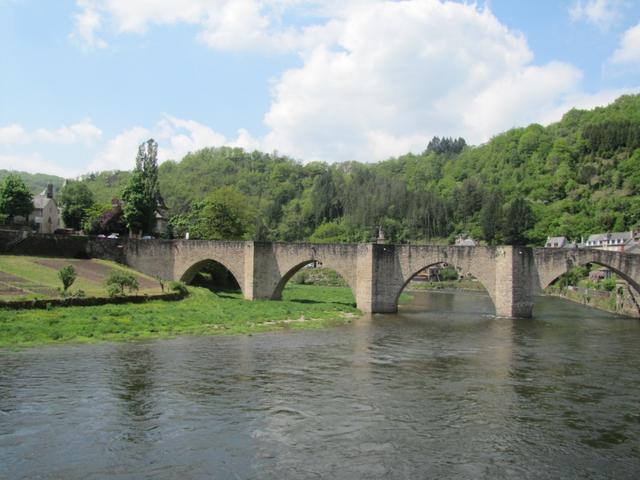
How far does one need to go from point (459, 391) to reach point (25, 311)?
20683mm

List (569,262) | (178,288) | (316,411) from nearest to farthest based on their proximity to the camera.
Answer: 1. (316,411)
2. (569,262)
3. (178,288)

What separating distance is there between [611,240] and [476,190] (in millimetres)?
36405

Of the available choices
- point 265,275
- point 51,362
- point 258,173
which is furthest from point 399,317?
point 258,173

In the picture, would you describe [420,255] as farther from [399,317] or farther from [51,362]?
[51,362]

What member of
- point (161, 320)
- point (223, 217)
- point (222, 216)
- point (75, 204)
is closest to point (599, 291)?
point (223, 217)

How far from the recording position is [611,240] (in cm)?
8600

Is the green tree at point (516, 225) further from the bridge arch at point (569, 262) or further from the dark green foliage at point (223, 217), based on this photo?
the bridge arch at point (569, 262)

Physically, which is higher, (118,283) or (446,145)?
(446,145)

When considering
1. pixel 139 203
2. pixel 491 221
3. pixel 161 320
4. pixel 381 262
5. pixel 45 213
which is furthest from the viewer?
pixel 491 221

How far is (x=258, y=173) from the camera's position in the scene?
15812cm

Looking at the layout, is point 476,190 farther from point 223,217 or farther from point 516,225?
point 223,217

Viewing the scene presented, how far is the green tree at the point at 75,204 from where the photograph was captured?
68756 mm

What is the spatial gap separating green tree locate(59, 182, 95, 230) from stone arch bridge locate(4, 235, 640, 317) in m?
19.6

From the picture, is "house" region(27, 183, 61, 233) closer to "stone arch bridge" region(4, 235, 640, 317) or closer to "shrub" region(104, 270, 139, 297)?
"stone arch bridge" region(4, 235, 640, 317)
